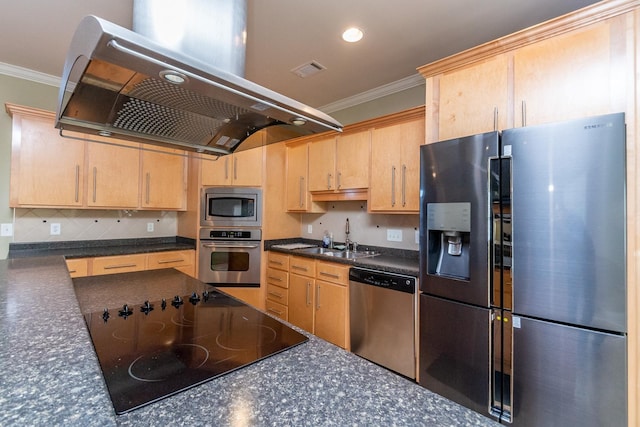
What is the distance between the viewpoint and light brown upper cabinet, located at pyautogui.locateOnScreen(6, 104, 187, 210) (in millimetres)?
2557

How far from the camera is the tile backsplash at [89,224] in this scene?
2.80m

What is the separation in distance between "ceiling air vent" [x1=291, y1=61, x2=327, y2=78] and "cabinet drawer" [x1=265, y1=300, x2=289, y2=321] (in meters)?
2.26

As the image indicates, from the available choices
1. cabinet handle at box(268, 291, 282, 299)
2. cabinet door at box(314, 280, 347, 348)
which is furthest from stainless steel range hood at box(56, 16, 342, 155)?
cabinet handle at box(268, 291, 282, 299)

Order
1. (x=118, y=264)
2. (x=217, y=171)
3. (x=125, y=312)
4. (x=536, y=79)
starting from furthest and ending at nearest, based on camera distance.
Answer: (x=217, y=171) → (x=118, y=264) → (x=536, y=79) → (x=125, y=312)

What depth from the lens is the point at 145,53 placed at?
61 centimetres

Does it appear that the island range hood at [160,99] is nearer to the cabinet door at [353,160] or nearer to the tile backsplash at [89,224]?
the cabinet door at [353,160]

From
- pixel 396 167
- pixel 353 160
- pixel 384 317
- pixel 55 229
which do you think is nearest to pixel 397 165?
pixel 396 167

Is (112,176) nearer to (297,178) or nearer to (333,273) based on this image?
(297,178)

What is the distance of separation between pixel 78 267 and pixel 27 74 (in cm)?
180

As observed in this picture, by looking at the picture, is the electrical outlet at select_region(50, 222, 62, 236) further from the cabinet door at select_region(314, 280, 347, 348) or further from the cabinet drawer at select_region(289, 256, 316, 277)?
the cabinet door at select_region(314, 280, 347, 348)

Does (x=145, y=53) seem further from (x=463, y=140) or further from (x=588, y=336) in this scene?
(x=588, y=336)

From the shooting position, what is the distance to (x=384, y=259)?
8.66 feet

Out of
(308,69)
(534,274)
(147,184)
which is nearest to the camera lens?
(534,274)

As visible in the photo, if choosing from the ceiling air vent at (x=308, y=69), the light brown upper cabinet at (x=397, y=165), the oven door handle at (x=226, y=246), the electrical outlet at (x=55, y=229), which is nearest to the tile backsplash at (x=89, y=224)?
the electrical outlet at (x=55, y=229)
